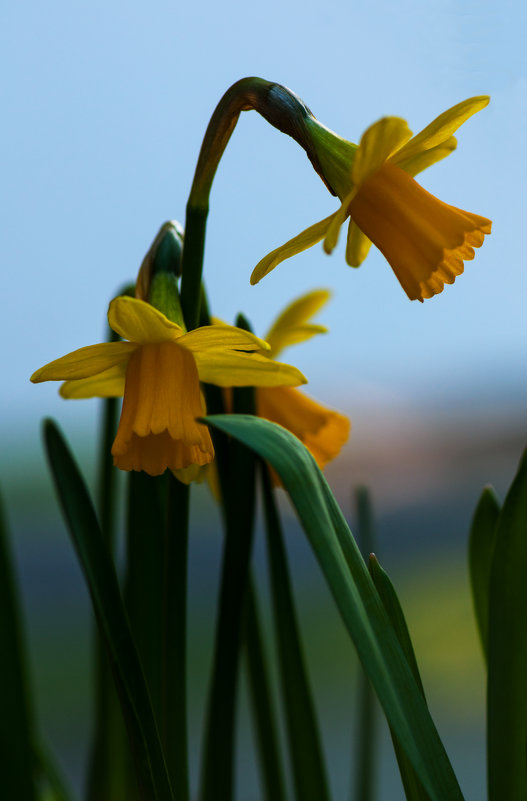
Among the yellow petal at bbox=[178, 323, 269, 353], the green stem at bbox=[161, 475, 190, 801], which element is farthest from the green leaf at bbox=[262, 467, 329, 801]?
the yellow petal at bbox=[178, 323, 269, 353]

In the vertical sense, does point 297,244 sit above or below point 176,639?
above

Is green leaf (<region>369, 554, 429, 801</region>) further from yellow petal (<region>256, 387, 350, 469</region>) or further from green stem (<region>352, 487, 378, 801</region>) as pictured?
green stem (<region>352, 487, 378, 801</region>)

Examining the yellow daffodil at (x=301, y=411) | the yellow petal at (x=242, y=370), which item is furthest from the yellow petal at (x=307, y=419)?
the yellow petal at (x=242, y=370)

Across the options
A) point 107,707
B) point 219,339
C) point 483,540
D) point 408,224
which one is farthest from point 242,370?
point 107,707

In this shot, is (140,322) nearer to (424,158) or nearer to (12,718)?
(424,158)

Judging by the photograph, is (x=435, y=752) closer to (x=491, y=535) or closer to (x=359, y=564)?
(x=359, y=564)

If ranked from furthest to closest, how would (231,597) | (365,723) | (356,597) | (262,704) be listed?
1. (365,723)
2. (262,704)
3. (231,597)
4. (356,597)

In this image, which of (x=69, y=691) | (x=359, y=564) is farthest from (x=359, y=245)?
(x=69, y=691)
